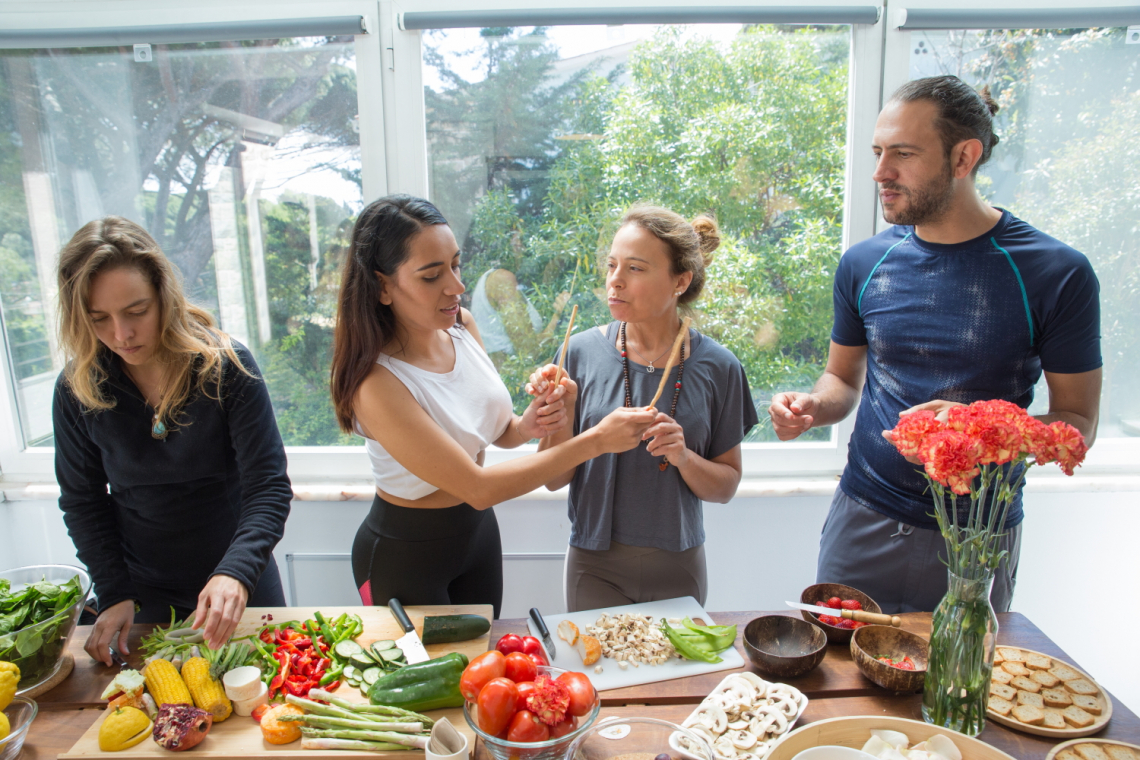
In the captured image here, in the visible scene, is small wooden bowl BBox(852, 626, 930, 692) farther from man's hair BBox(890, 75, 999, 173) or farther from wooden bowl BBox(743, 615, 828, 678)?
man's hair BBox(890, 75, 999, 173)

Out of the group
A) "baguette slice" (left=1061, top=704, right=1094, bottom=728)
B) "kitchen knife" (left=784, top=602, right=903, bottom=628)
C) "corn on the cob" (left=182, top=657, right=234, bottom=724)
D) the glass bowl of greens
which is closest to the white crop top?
"corn on the cob" (left=182, top=657, right=234, bottom=724)

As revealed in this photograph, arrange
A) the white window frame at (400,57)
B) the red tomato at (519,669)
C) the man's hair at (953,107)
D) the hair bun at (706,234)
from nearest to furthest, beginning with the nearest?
the red tomato at (519,669) → the man's hair at (953,107) → the hair bun at (706,234) → the white window frame at (400,57)

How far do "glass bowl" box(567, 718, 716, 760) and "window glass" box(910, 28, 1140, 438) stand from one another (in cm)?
243

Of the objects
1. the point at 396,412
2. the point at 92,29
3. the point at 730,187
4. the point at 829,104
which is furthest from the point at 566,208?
the point at 92,29

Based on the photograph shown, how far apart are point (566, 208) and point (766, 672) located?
1833mm

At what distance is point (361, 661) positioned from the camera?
1.30m

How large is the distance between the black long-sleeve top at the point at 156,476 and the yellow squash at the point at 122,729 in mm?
462

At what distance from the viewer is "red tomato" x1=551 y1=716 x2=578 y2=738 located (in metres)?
1.01

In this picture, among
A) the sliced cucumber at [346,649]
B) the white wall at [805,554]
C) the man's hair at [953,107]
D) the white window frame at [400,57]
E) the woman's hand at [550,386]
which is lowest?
the white wall at [805,554]

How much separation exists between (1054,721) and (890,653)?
0.28 m

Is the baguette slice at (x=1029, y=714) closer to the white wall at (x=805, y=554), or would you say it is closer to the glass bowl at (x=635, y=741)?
the glass bowl at (x=635, y=741)

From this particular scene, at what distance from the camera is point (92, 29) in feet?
7.82

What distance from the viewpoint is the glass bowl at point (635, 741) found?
107 centimetres

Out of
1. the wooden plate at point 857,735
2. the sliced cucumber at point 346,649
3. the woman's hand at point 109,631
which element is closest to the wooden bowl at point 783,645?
the wooden plate at point 857,735
